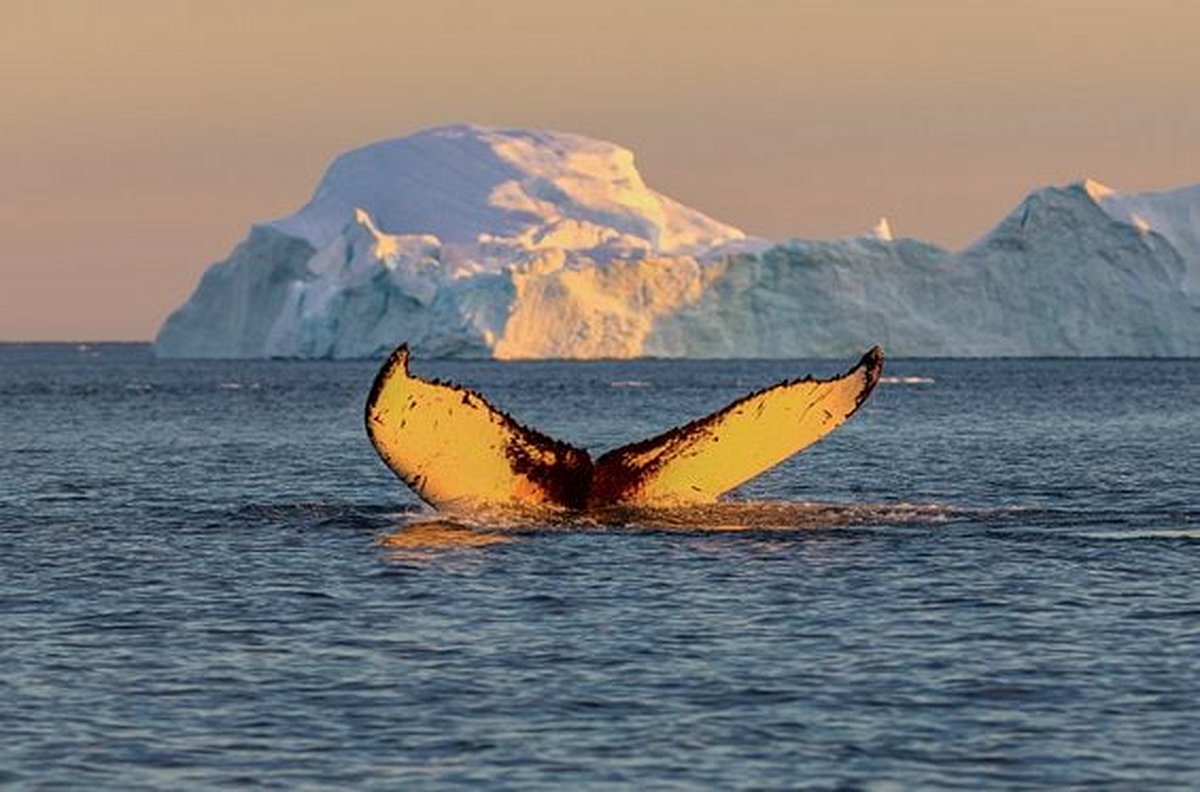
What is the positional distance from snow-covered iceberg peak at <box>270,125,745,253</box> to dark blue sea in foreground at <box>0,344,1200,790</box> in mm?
123593

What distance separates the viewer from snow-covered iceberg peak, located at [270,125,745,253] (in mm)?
159000

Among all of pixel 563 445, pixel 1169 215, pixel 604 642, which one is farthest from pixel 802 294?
pixel 604 642

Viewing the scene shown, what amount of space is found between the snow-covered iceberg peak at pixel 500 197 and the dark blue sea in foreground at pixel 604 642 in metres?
124

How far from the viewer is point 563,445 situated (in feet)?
74.0

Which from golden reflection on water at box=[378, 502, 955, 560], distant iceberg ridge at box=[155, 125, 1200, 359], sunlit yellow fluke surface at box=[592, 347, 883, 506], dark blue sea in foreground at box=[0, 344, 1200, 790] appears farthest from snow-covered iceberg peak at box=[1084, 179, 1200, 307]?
sunlit yellow fluke surface at box=[592, 347, 883, 506]

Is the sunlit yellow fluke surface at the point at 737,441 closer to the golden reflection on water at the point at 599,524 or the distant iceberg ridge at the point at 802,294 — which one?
the golden reflection on water at the point at 599,524

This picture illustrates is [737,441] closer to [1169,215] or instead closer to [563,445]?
[563,445]

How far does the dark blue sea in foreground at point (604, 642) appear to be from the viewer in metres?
13.7

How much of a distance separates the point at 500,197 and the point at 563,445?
14570cm

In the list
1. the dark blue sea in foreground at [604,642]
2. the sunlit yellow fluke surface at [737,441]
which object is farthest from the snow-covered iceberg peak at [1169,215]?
the sunlit yellow fluke surface at [737,441]

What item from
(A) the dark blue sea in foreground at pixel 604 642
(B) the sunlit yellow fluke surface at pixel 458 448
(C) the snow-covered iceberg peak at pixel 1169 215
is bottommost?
(A) the dark blue sea in foreground at pixel 604 642

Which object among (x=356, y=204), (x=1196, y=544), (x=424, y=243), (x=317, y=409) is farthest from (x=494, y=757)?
(x=356, y=204)

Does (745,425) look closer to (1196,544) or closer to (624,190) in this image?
(1196,544)

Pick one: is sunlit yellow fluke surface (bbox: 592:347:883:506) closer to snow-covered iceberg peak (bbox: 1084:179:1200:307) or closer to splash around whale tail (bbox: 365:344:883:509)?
splash around whale tail (bbox: 365:344:883:509)
